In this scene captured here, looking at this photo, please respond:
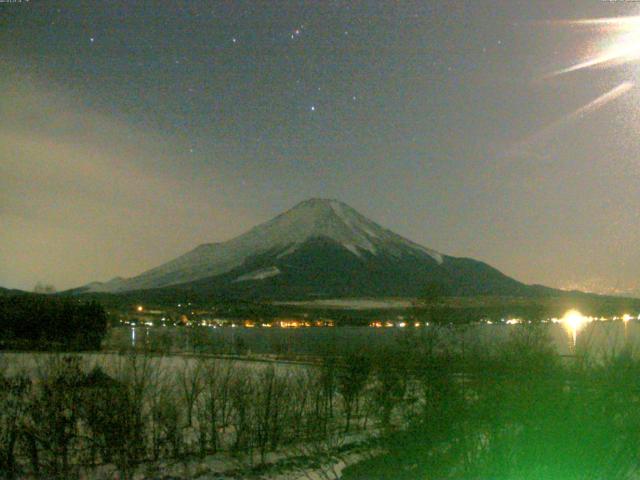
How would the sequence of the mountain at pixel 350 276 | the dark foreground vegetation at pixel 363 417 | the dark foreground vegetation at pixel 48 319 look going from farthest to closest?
1. the mountain at pixel 350 276
2. the dark foreground vegetation at pixel 48 319
3. the dark foreground vegetation at pixel 363 417

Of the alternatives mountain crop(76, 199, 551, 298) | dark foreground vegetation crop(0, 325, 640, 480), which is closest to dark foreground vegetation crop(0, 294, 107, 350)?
dark foreground vegetation crop(0, 325, 640, 480)

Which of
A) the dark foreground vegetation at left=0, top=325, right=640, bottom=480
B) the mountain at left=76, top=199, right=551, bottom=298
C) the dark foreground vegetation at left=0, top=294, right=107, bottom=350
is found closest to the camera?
the dark foreground vegetation at left=0, top=325, right=640, bottom=480

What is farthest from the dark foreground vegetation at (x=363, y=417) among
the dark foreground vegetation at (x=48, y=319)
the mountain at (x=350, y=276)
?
the mountain at (x=350, y=276)

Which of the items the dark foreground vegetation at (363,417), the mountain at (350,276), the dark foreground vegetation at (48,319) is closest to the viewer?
the dark foreground vegetation at (363,417)

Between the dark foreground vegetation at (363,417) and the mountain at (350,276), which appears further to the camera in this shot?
the mountain at (350,276)

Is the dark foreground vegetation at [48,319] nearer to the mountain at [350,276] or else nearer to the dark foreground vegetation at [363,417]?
the dark foreground vegetation at [363,417]

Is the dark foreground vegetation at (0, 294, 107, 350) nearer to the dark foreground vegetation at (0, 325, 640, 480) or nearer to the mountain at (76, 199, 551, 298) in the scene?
the dark foreground vegetation at (0, 325, 640, 480)

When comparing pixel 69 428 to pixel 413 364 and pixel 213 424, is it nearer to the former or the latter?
pixel 213 424
